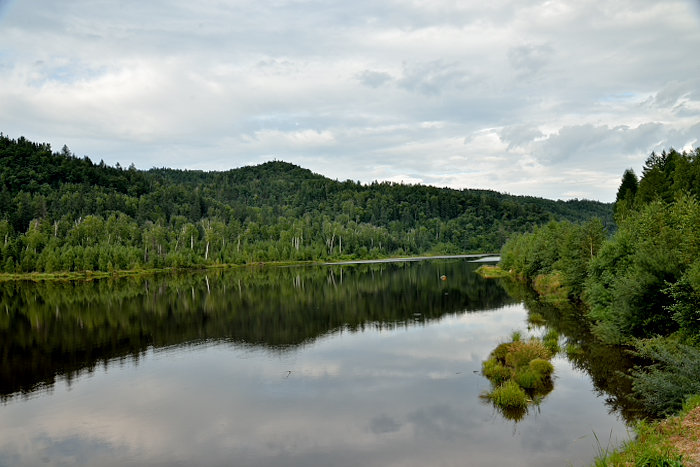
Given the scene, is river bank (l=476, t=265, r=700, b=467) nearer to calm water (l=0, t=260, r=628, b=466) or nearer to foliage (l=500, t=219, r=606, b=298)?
calm water (l=0, t=260, r=628, b=466)

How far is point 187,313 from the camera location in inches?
2484

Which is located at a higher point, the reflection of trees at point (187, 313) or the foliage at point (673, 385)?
the foliage at point (673, 385)

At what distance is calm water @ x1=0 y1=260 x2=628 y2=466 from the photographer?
2261cm

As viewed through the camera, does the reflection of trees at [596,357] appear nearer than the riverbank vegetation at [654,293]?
No

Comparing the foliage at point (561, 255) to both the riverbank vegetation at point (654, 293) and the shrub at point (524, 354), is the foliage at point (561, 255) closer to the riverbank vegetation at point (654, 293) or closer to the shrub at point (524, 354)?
the riverbank vegetation at point (654, 293)

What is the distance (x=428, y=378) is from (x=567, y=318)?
24862mm

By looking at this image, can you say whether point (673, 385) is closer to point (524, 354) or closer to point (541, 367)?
point (541, 367)

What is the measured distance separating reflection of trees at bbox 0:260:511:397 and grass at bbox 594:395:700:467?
30.3 metres

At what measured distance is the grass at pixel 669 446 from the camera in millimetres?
Answer: 13234

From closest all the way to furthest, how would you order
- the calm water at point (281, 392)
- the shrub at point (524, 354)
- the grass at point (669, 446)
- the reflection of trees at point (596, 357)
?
the grass at point (669, 446) < the calm water at point (281, 392) < the reflection of trees at point (596, 357) < the shrub at point (524, 354)

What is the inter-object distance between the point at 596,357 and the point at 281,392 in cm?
2173

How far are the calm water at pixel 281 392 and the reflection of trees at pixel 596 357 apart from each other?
252mm

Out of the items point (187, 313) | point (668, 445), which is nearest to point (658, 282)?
point (668, 445)

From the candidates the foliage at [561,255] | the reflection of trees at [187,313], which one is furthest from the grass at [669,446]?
the foliage at [561,255]
